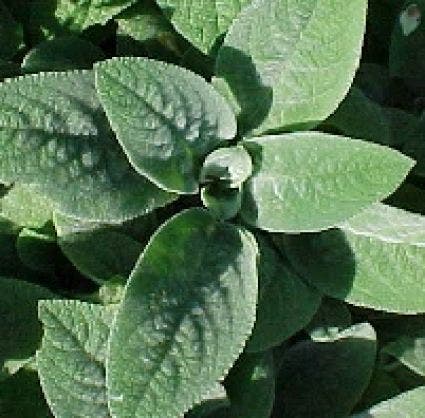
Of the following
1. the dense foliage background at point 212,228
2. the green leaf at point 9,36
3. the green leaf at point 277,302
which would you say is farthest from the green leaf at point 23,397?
the green leaf at point 9,36

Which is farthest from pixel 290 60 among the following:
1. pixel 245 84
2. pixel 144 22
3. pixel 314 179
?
pixel 144 22

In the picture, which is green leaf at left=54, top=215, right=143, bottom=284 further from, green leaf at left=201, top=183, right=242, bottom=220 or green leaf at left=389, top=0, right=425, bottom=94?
green leaf at left=389, top=0, right=425, bottom=94

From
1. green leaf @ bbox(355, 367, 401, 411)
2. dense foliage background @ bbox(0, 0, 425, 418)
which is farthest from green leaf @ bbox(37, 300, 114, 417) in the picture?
green leaf @ bbox(355, 367, 401, 411)

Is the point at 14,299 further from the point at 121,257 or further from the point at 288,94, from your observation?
the point at 288,94

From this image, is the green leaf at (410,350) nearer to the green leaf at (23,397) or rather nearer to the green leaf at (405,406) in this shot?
the green leaf at (405,406)

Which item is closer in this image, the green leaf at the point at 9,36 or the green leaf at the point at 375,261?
the green leaf at the point at 375,261

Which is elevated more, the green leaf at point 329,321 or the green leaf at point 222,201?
the green leaf at point 222,201

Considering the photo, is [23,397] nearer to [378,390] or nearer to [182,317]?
[182,317]
